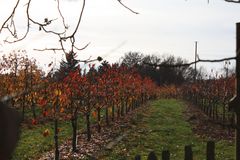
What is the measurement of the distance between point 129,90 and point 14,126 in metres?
32.6

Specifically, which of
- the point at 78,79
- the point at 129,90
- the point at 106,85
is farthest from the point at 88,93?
the point at 129,90

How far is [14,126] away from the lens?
62cm

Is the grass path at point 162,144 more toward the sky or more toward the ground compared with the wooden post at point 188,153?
more toward the ground

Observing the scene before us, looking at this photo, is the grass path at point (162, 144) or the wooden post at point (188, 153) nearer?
the wooden post at point (188, 153)

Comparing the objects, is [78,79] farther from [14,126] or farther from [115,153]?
[14,126]

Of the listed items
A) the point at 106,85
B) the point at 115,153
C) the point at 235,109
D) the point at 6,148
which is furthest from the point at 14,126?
the point at 106,85

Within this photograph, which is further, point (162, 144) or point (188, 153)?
point (162, 144)

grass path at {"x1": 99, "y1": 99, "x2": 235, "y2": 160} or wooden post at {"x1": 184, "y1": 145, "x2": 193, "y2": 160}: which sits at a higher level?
wooden post at {"x1": 184, "y1": 145, "x2": 193, "y2": 160}

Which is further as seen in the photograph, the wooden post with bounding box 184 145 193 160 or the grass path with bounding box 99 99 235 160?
the grass path with bounding box 99 99 235 160

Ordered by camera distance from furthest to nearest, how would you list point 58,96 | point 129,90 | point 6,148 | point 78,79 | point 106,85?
point 129,90 → point 106,85 → point 78,79 → point 58,96 → point 6,148

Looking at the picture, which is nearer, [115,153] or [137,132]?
[115,153]

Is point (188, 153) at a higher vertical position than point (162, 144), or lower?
higher

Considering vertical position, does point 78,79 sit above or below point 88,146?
above

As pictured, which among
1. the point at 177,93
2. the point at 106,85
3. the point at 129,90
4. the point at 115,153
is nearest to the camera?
the point at 115,153
